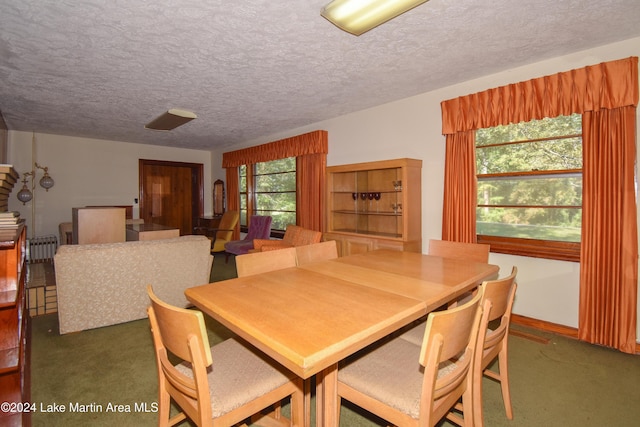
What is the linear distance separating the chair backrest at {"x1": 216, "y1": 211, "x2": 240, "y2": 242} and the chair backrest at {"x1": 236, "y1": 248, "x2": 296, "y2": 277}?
13.4 ft

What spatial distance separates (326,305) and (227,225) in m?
5.04

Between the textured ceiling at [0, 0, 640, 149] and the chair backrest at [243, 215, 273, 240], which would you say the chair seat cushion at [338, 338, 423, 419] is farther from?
the chair backrest at [243, 215, 273, 240]

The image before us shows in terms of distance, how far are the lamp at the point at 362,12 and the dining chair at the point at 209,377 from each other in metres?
1.84

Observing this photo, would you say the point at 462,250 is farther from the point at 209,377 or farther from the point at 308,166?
the point at 308,166

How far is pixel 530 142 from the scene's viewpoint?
292 centimetres

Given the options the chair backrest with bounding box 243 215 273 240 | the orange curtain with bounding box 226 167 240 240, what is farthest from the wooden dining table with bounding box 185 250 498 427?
the orange curtain with bounding box 226 167 240 240

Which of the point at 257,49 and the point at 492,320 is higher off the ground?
the point at 257,49

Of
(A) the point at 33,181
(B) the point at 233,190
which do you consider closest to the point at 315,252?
(B) the point at 233,190

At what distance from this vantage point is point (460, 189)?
3.21 m

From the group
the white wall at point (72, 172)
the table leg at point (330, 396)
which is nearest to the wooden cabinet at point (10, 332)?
the table leg at point (330, 396)

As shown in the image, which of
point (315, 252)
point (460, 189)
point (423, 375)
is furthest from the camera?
point (460, 189)

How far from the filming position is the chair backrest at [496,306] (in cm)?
129

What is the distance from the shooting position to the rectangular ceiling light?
421cm

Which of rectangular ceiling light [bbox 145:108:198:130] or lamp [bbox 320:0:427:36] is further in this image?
rectangular ceiling light [bbox 145:108:198:130]
